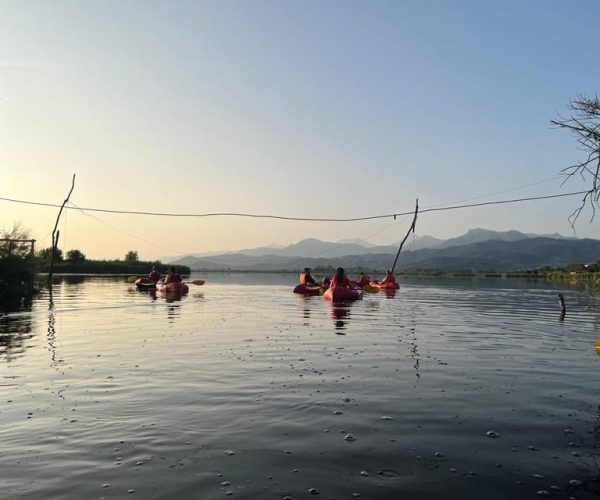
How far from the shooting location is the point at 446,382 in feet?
39.9

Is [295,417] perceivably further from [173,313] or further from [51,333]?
[173,313]

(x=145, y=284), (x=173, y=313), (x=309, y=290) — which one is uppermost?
(x=145, y=284)

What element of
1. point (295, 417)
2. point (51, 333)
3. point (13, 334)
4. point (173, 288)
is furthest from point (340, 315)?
point (173, 288)

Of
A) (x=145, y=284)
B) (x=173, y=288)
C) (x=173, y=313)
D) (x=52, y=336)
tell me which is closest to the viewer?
(x=52, y=336)

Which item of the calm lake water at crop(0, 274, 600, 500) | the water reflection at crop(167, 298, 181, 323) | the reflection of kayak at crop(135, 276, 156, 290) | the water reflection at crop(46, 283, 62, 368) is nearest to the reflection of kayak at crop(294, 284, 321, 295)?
the reflection of kayak at crop(135, 276, 156, 290)

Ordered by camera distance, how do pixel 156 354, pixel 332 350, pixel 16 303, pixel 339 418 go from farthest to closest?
1. pixel 16 303
2. pixel 332 350
3. pixel 156 354
4. pixel 339 418

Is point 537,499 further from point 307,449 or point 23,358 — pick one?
point 23,358

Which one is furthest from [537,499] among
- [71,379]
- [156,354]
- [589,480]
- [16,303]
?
[16,303]

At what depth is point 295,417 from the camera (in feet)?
30.1

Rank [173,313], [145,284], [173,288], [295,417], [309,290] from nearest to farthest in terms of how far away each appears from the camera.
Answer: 1. [295,417]
2. [173,313]
3. [173,288]
4. [309,290]
5. [145,284]

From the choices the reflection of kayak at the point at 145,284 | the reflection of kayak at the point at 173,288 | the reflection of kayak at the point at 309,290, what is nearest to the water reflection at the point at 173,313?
the reflection of kayak at the point at 173,288

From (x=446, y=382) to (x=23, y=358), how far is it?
11435 mm

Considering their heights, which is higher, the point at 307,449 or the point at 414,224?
the point at 414,224

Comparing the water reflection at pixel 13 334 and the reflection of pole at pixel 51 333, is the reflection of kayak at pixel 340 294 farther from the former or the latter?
the water reflection at pixel 13 334
